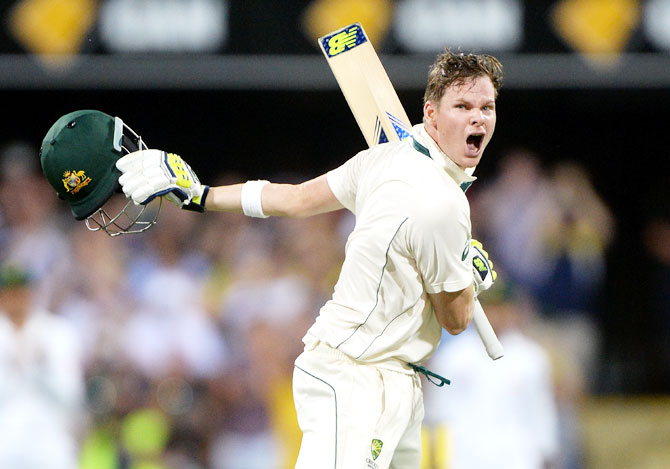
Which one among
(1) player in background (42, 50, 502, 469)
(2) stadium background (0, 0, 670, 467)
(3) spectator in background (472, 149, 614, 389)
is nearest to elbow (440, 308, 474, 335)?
(1) player in background (42, 50, 502, 469)

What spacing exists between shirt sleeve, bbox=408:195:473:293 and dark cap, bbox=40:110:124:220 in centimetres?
84

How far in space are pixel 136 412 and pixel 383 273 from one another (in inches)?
123

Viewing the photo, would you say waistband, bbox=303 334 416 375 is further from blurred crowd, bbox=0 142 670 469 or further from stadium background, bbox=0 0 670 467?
stadium background, bbox=0 0 670 467

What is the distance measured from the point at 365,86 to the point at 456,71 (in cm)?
50

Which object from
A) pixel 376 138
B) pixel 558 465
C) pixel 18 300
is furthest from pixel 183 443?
pixel 376 138

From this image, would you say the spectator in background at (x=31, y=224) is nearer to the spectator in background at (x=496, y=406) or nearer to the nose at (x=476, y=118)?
the spectator in background at (x=496, y=406)

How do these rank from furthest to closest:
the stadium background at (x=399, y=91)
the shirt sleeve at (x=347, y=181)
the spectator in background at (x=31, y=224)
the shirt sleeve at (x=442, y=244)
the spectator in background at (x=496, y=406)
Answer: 1. the spectator in background at (x=31, y=224)
2. the stadium background at (x=399, y=91)
3. the spectator in background at (x=496, y=406)
4. the shirt sleeve at (x=347, y=181)
5. the shirt sleeve at (x=442, y=244)

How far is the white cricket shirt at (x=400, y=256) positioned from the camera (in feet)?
9.17

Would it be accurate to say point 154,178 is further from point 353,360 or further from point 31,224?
point 31,224

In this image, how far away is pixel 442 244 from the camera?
2787mm

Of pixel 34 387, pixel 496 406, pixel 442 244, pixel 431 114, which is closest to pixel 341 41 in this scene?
pixel 431 114

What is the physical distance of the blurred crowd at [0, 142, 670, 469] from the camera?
546cm

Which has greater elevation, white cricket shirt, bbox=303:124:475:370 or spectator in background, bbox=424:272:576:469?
white cricket shirt, bbox=303:124:475:370

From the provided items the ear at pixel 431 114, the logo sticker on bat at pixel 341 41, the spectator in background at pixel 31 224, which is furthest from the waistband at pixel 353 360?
the spectator in background at pixel 31 224
